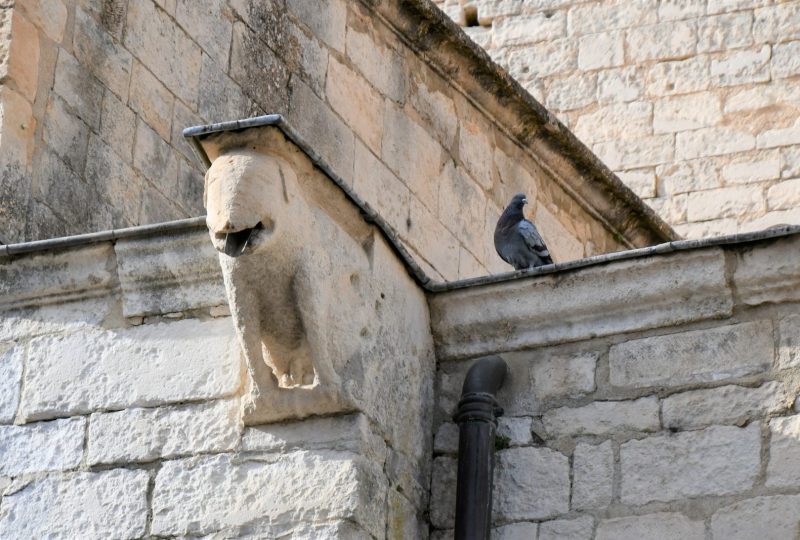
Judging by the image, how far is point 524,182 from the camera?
8961 mm

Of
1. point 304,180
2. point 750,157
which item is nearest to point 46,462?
point 304,180

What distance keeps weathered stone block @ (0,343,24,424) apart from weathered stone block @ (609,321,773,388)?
1.63 meters

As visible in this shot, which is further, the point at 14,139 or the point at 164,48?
the point at 164,48

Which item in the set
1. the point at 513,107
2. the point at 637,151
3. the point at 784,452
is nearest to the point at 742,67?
the point at 637,151

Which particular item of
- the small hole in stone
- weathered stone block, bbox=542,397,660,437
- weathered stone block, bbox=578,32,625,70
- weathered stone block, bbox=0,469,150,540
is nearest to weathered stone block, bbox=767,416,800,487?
weathered stone block, bbox=542,397,660,437

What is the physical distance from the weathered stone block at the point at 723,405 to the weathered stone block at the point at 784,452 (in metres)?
0.05

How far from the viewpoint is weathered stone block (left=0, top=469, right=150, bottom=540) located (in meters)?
5.29

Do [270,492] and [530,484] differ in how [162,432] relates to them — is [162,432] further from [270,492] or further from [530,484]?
[530,484]

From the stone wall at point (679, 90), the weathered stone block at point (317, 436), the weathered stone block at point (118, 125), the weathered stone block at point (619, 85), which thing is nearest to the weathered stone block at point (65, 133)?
the weathered stone block at point (118, 125)

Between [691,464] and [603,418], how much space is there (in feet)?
0.97

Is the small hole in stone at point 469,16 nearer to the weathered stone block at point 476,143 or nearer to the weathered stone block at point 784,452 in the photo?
the weathered stone block at point 476,143

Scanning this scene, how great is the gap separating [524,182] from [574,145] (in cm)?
28

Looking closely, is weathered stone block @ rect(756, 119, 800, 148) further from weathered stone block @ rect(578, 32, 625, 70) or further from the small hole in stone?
the small hole in stone

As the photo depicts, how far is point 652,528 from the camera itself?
5.29 metres
